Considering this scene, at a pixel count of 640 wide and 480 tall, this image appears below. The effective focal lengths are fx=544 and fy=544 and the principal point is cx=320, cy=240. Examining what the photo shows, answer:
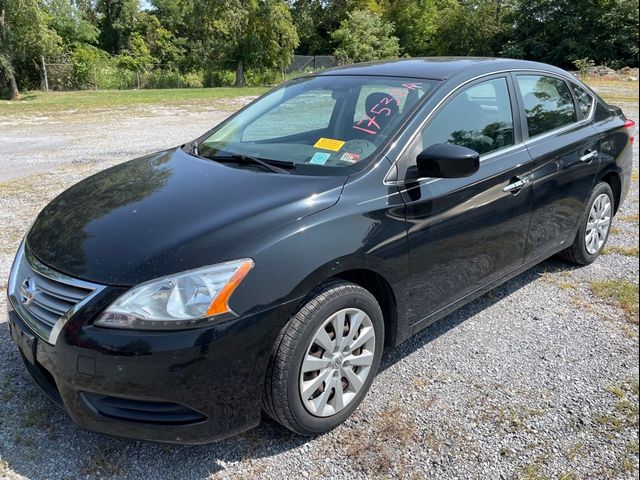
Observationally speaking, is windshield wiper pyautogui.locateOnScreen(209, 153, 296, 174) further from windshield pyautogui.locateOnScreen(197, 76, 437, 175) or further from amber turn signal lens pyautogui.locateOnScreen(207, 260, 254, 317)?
amber turn signal lens pyautogui.locateOnScreen(207, 260, 254, 317)

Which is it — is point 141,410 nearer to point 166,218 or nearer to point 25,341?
point 25,341

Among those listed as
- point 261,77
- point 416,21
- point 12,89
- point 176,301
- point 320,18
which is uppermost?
point 320,18

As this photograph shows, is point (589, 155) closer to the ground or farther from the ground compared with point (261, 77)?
farther from the ground

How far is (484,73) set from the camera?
3463mm

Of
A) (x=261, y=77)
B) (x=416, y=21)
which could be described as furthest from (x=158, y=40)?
(x=416, y=21)

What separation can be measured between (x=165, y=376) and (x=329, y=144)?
1.57 meters

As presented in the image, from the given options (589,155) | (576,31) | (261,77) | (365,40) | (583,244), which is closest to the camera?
(589,155)

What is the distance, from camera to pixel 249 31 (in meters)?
33.1

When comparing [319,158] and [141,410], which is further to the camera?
[319,158]

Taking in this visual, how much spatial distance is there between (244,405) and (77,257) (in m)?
0.96

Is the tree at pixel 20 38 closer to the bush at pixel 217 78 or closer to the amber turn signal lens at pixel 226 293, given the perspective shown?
the bush at pixel 217 78

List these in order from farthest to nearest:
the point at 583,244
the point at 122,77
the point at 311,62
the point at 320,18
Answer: the point at 320,18 < the point at 311,62 < the point at 122,77 < the point at 583,244

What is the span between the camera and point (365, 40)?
39.4m

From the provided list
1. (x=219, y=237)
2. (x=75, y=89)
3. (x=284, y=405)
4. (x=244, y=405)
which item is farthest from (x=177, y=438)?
(x=75, y=89)
